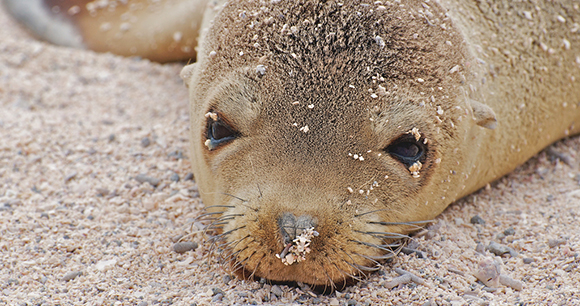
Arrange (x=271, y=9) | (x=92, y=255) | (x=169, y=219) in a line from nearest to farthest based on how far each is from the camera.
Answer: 1. (x=271, y=9)
2. (x=92, y=255)
3. (x=169, y=219)

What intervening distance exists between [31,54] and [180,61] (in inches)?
54.5

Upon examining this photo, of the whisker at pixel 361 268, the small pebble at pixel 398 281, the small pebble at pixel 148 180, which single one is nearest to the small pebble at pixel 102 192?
the small pebble at pixel 148 180

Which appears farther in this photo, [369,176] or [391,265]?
[391,265]

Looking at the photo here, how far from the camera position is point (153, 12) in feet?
16.6

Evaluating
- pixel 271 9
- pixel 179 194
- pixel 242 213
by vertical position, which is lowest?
pixel 179 194

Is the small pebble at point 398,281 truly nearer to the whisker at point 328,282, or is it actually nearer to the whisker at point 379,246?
the whisker at point 379,246

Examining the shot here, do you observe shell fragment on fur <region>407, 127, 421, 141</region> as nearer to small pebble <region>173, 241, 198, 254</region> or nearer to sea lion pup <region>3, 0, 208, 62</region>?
small pebble <region>173, 241, 198, 254</region>

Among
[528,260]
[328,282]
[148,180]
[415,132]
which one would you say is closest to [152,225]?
[148,180]

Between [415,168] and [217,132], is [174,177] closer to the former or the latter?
[217,132]

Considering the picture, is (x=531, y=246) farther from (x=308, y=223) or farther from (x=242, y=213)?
(x=242, y=213)

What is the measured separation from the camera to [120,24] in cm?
524

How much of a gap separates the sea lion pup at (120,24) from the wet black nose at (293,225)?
103 inches

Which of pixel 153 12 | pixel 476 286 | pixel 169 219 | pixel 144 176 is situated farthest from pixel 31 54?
pixel 476 286

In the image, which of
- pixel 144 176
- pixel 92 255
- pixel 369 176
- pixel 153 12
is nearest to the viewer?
pixel 369 176
